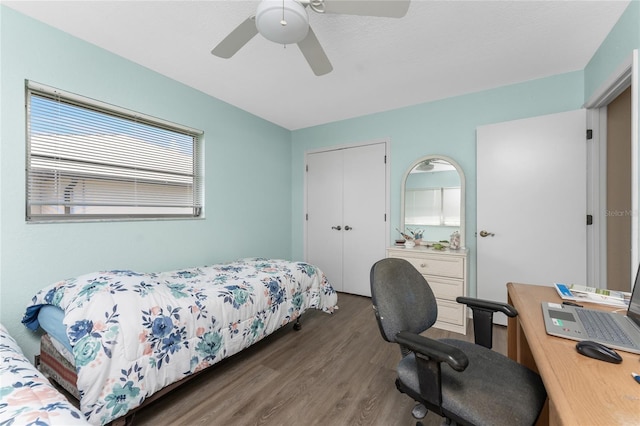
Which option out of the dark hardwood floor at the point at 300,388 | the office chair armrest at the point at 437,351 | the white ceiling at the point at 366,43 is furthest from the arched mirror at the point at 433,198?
the office chair armrest at the point at 437,351

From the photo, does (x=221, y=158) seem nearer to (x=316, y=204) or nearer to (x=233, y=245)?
(x=233, y=245)

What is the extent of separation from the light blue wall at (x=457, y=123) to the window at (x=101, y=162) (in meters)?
2.18

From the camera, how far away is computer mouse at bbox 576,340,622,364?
2.63 feet

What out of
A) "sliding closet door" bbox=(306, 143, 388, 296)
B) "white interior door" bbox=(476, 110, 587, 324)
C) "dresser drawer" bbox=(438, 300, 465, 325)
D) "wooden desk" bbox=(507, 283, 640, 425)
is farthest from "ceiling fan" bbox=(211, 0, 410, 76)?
"dresser drawer" bbox=(438, 300, 465, 325)

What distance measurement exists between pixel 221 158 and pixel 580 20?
335 centimetres

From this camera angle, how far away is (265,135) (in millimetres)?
3764

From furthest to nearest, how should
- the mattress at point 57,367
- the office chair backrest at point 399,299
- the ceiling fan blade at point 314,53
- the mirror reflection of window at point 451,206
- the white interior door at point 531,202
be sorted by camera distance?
the mirror reflection of window at point 451,206
the white interior door at point 531,202
the ceiling fan blade at point 314,53
the mattress at point 57,367
the office chair backrest at point 399,299

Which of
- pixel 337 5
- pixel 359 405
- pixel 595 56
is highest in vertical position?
pixel 595 56

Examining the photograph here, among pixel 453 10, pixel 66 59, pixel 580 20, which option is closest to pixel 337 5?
pixel 453 10

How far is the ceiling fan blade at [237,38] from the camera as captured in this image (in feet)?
4.98

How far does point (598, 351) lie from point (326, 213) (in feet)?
10.8

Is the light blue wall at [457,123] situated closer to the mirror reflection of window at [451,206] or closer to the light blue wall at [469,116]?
the light blue wall at [469,116]

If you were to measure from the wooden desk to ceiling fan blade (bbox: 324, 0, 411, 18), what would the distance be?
157cm

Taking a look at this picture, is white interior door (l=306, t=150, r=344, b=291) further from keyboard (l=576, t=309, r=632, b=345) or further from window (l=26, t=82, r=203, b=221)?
keyboard (l=576, t=309, r=632, b=345)
